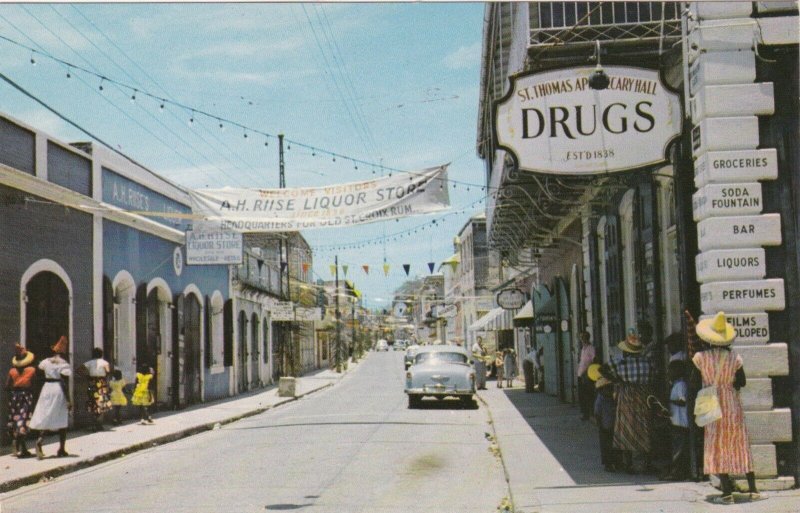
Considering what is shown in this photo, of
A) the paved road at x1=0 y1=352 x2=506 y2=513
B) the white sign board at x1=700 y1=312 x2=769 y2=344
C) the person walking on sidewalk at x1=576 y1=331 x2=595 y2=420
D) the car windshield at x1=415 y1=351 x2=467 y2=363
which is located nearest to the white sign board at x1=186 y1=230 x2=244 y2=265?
the paved road at x1=0 y1=352 x2=506 y2=513

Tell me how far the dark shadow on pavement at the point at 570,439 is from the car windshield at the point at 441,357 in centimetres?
182

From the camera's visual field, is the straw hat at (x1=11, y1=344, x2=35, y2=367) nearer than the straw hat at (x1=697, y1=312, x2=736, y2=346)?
No

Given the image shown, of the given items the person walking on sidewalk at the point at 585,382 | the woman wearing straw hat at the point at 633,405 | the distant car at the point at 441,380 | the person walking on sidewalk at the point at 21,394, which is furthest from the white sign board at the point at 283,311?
the woman wearing straw hat at the point at 633,405

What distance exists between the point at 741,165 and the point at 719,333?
70.8 inches

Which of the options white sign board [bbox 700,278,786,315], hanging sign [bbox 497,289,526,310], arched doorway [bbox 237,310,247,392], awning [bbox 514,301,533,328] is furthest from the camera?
arched doorway [bbox 237,310,247,392]

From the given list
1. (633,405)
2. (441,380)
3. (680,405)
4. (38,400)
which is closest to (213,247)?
(441,380)

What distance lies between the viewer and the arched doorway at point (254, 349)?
36.4m

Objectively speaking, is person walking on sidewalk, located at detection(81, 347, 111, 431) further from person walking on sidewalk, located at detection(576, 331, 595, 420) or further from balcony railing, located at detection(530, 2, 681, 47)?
balcony railing, located at detection(530, 2, 681, 47)

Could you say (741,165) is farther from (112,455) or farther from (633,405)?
(112,455)

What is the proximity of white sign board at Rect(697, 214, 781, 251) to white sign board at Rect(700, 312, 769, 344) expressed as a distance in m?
0.71

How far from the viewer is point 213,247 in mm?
22234

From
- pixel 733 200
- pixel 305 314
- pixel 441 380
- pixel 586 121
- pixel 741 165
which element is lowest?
pixel 441 380

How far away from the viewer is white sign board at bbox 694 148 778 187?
9.30 meters

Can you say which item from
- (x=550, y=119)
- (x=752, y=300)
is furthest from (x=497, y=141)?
(x=752, y=300)
